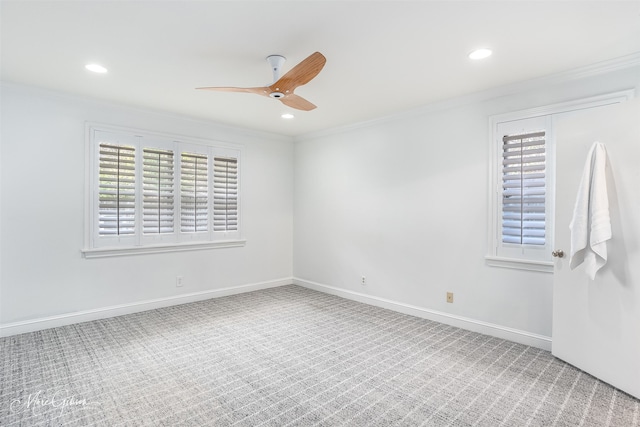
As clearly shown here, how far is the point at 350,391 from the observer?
2426 millimetres

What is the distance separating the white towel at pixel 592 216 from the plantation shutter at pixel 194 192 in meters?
4.13

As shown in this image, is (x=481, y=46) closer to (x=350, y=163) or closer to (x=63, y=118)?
(x=350, y=163)

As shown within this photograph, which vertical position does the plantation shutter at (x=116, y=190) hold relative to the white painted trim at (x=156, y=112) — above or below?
below

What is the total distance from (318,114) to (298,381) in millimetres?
3065

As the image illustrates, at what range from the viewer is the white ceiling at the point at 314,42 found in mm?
2072

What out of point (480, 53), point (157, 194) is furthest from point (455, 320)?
point (157, 194)

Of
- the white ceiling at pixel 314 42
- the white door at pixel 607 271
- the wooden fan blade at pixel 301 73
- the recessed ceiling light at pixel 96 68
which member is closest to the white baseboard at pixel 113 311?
the white ceiling at pixel 314 42

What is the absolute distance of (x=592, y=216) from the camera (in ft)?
8.28

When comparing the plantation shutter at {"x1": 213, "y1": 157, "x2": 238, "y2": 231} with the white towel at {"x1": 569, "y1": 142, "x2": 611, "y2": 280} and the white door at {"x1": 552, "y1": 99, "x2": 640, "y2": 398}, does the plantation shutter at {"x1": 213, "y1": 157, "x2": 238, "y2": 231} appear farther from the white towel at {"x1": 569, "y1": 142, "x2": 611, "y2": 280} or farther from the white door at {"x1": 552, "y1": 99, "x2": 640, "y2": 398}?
the white towel at {"x1": 569, "y1": 142, "x2": 611, "y2": 280}

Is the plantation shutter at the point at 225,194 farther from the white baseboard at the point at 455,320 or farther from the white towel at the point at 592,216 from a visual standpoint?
the white towel at the point at 592,216

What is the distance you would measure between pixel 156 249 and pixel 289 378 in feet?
8.63

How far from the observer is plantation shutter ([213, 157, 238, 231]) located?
4875mm

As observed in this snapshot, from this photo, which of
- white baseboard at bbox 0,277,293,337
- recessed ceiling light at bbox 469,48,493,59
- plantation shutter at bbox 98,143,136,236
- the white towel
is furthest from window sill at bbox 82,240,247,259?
the white towel

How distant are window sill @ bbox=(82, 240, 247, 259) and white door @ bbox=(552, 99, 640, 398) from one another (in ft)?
12.9
